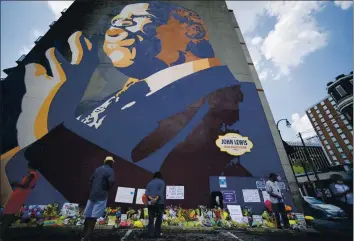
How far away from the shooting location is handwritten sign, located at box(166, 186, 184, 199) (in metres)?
6.34

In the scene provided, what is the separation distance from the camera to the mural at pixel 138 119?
6.51m

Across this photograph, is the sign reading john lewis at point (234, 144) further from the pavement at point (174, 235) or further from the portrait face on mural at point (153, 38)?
the portrait face on mural at point (153, 38)

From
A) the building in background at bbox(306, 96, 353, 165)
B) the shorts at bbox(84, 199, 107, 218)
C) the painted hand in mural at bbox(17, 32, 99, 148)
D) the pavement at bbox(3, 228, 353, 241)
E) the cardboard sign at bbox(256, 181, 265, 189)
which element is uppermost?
the building in background at bbox(306, 96, 353, 165)

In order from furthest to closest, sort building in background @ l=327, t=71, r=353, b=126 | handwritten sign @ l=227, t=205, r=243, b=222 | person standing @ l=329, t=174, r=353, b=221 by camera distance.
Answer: building in background @ l=327, t=71, r=353, b=126, handwritten sign @ l=227, t=205, r=243, b=222, person standing @ l=329, t=174, r=353, b=221

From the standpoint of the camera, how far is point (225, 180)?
6816mm

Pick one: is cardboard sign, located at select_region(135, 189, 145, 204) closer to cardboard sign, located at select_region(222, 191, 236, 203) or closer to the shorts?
the shorts

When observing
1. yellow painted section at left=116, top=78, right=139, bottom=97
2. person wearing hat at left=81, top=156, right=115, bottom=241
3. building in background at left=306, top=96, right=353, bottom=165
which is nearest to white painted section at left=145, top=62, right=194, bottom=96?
yellow painted section at left=116, top=78, right=139, bottom=97

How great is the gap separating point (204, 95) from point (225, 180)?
12.8 ft

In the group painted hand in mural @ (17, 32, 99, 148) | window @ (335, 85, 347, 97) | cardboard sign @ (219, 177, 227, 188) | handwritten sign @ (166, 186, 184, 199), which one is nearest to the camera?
handwritten sign @ (166, 186, 184, 199)

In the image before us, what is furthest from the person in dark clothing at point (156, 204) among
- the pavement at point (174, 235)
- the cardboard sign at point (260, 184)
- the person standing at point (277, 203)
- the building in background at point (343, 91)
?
the building in background at point (343, 91)

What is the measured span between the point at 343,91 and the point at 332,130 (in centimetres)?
4490

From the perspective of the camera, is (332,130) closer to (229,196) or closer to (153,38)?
(229,196)

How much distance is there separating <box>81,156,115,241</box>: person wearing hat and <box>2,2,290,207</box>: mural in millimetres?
2859

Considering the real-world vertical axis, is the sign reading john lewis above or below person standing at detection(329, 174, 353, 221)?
above
